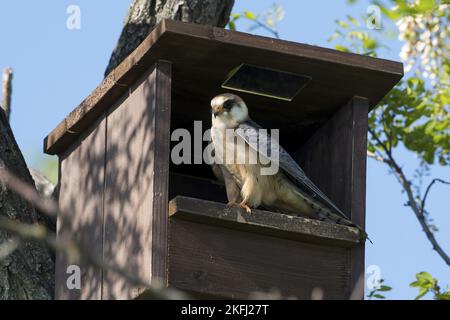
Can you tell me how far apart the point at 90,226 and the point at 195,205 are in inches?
39.0

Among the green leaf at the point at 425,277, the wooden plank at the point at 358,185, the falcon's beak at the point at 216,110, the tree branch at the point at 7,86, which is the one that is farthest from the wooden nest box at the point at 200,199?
the green leaf at the point at 425,277

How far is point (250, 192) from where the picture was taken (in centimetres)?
545

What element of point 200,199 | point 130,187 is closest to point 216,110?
point 200,199

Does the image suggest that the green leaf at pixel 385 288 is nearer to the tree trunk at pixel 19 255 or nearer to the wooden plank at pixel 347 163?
the wooden plank at pixel 347 163

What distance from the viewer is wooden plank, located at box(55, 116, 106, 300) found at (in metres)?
5.34

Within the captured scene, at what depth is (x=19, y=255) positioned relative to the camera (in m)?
5.05

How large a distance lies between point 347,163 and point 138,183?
1.14m

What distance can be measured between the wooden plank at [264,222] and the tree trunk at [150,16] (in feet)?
5.58

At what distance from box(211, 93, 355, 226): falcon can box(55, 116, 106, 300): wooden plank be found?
647 millimetres

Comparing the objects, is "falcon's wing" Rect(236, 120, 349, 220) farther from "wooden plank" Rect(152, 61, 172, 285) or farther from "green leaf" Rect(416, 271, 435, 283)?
"green leaf" Rect(416, 271, 435, 283)

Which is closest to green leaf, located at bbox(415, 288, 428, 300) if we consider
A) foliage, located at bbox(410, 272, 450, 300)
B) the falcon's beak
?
foliage, located at bbox(410, 272, 450, 300)

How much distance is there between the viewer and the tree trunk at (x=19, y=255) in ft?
16.2

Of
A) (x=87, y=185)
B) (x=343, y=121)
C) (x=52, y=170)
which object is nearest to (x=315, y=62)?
(x=343, y=121)
